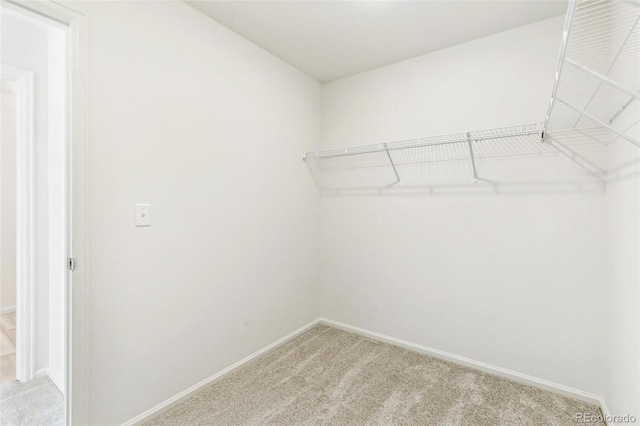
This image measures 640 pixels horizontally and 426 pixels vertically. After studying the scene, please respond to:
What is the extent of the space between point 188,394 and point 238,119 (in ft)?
5.95

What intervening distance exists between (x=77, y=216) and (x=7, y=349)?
203cm

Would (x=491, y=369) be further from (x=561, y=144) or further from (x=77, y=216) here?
(x=77, y=216)

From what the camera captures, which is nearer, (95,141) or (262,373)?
(95,141)

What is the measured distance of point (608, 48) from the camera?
1449 millimetres

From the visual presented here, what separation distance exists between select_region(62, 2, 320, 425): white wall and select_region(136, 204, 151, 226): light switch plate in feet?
0.09

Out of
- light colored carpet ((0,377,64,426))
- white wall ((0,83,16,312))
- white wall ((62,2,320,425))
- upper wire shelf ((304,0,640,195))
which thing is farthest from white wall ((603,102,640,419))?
white wall ((0,83,16,312))

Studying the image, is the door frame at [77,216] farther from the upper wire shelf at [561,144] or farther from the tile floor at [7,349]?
the upper wire shelf at [561,144]

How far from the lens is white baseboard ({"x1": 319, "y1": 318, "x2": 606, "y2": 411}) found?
6.03 feet

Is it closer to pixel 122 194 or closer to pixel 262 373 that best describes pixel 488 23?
pixel 122 194

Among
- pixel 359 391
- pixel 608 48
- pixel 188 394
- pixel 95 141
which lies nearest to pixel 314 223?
pixel 359 391

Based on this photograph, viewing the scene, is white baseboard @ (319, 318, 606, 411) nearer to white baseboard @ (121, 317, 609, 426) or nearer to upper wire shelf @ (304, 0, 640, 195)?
Answer: white baseboard @ (121, 317, 609, 426)

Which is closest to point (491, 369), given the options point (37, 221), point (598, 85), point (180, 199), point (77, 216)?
point (598, 85)

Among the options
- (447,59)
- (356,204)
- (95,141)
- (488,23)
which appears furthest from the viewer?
(356,204)

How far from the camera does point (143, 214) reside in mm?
1616
